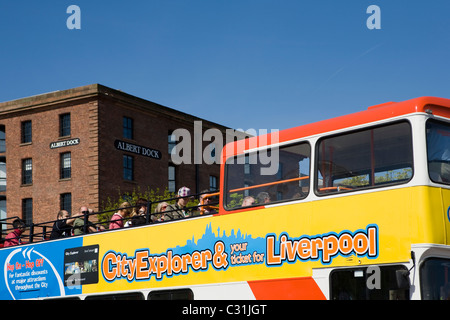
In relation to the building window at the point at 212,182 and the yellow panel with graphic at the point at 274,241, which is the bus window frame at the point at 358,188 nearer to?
the yellow panel with graphic at the point at 274,241

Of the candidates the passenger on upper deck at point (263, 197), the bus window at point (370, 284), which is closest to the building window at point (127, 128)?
the passenger on upper deck at point (263, 197)

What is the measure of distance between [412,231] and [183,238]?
163 inches

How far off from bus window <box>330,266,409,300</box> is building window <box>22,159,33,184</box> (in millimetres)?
43502

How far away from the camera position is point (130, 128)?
49.5 metres

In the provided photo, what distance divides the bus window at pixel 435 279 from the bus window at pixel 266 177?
2.04 meters

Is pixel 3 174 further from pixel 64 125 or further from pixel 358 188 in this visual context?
pixel 358 188

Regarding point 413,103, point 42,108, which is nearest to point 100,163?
point 42,108

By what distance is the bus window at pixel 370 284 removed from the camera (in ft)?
25.8

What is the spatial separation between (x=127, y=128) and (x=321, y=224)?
41.4 metres

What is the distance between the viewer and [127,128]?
49.2 meters

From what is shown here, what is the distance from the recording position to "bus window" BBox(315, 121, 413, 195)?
839 centimetres

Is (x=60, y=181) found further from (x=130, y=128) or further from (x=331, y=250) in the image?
(x=331, y=250)

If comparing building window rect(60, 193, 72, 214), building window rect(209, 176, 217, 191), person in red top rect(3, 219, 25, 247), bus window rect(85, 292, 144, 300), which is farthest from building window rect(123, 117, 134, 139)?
bus window rect(85, 292, 144, 300)
